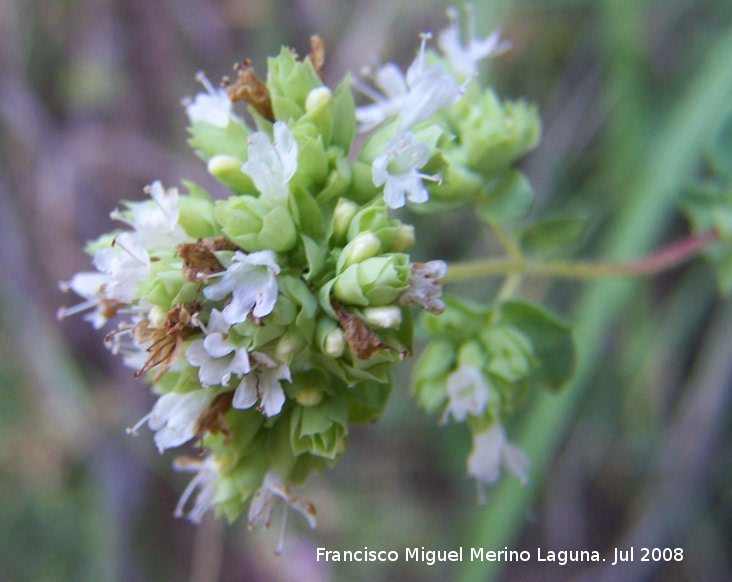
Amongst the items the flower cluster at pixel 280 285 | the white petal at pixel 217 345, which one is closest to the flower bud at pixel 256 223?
the flower cluster at pixel 280 285

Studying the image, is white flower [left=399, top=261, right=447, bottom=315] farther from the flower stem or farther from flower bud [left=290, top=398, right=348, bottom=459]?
the flower stem

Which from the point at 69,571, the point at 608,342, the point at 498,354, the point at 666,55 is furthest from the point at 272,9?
the point at 69,571

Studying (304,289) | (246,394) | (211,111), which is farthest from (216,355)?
(211,111)

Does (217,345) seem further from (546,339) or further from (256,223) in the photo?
(546,339)

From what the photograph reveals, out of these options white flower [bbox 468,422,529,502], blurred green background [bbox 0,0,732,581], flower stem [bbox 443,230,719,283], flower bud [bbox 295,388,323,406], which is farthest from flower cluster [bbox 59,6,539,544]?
blurred green background [bbox 0,0,732,581]

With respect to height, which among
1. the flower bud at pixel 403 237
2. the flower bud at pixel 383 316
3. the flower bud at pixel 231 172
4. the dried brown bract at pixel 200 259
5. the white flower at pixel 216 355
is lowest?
the white flower at pixel 216 355

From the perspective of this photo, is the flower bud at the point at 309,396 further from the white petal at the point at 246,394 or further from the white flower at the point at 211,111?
the white flower at the point at 211,111
